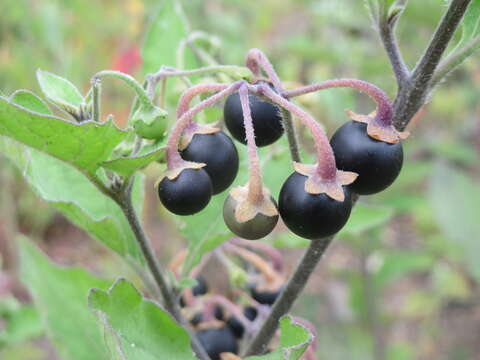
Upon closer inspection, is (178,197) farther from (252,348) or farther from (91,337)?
(91,337)

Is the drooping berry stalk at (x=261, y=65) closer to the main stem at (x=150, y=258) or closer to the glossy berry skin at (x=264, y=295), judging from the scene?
the main stem at (x=150, y=258)

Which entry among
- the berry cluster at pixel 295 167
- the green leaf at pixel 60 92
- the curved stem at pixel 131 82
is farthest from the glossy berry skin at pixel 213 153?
the green leaf at pixel 60 92

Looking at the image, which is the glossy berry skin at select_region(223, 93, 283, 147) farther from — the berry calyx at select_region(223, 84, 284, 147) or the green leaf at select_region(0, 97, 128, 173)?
the green leaf at select_region(0, 97, 128, 173)

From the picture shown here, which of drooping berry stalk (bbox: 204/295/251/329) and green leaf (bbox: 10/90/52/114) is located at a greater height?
green leaf (bbox: 10/90/52/114)

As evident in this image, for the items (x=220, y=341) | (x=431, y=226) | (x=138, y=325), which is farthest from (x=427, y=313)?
(x=138, y=325)

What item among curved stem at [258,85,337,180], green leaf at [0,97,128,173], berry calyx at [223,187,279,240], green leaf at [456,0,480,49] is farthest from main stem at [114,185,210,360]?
green leaf at [456,0,480,49]
